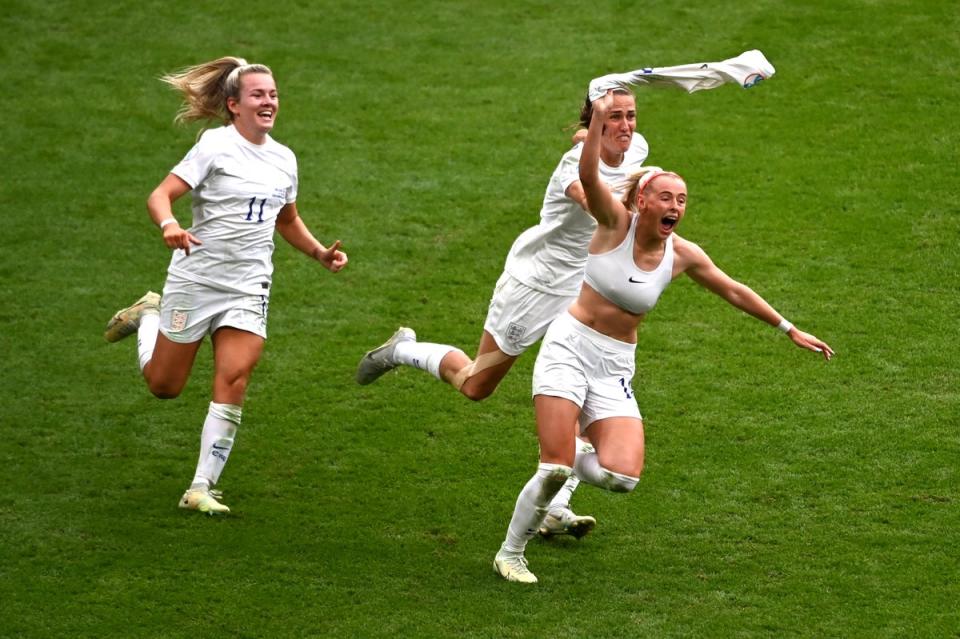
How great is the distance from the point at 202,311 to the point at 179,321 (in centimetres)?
15

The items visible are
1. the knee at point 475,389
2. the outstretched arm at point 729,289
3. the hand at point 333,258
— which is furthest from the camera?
the hand at point 333,258

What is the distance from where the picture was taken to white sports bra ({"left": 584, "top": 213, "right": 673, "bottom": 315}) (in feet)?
24.0

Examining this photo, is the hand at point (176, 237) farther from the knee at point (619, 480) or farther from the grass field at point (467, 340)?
the knee at point (619, 480)

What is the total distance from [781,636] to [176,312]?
382 cm

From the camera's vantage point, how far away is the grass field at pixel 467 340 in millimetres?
7402

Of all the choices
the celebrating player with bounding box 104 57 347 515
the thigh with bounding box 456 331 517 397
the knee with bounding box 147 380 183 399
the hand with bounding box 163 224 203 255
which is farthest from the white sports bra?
the knee with bounding box 147 380 183 399

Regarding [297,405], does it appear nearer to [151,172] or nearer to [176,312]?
[176,312]

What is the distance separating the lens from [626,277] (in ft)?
23.9

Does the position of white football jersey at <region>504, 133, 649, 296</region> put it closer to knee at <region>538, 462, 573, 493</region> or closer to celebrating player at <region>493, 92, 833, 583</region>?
celebrating player at <region>493, 92, 833, 583</region>

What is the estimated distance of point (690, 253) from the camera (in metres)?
7.52

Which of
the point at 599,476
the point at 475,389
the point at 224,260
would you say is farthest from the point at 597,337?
the point at 224,260

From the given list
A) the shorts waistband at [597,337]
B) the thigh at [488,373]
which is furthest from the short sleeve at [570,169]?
the thigh at [488,373]

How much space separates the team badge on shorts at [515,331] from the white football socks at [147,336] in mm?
2111

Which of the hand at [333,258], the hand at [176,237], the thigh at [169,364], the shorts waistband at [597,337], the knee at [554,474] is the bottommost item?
the thigh at [169,364]
